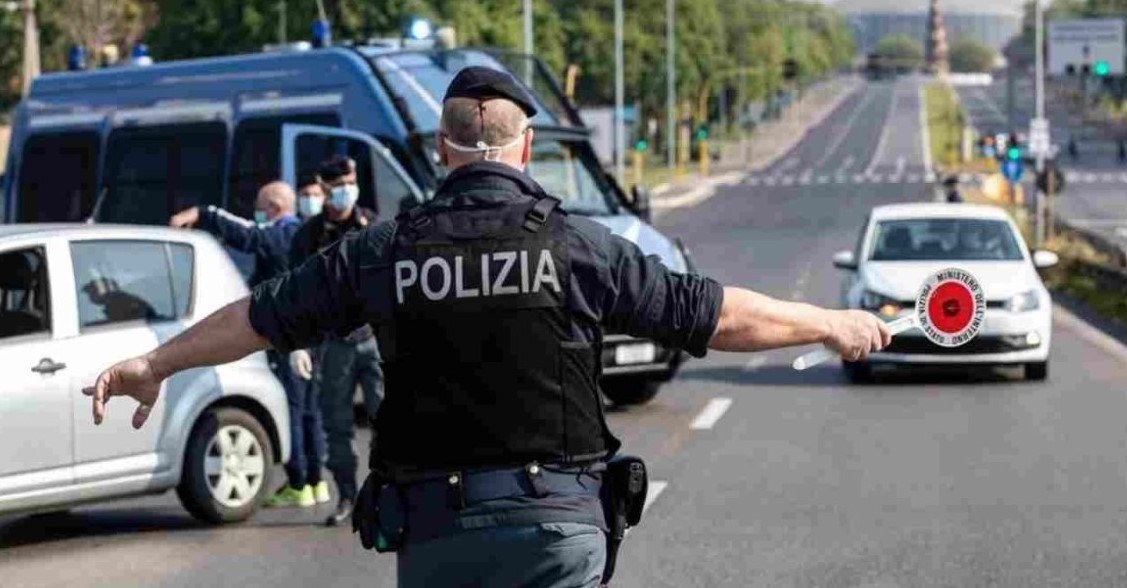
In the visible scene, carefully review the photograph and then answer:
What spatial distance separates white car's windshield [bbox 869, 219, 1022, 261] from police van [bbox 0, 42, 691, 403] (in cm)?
267

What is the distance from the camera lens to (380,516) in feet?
15.5

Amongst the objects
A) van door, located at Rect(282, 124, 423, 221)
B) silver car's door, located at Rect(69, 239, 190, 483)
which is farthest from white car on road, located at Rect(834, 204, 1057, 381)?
silver car's door, located at Rect(69, 239, 190, 483)

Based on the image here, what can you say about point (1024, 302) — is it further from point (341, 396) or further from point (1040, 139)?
point (1040, 139)

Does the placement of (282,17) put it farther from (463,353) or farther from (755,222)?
(463,353)

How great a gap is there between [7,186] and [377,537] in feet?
57.4

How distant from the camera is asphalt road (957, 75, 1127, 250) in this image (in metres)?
67.2

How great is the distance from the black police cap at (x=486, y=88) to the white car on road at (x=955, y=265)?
1333cm

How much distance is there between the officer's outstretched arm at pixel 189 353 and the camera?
15.6 feet

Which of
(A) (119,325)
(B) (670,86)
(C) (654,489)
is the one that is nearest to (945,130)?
(B) (670,86)

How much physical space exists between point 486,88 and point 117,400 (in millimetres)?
6608

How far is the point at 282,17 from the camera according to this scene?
54.8 metres

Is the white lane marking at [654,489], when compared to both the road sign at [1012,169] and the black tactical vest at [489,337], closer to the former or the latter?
the black tactical vest at [489,337]

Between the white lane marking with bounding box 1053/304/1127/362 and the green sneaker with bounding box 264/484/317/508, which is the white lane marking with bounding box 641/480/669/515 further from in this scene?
the white lane marking with bounding box 1053/304/1127/362

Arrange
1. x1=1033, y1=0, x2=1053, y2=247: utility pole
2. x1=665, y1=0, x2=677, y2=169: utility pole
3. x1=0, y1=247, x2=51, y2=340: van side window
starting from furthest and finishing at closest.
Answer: x1=665, y1=0, x2=677, y2=169: utility pole
x1=1033, y1=0, x2=1053, y2=247: utility pole
x1=0, y1=247, x2=51, y2=340: van side window
